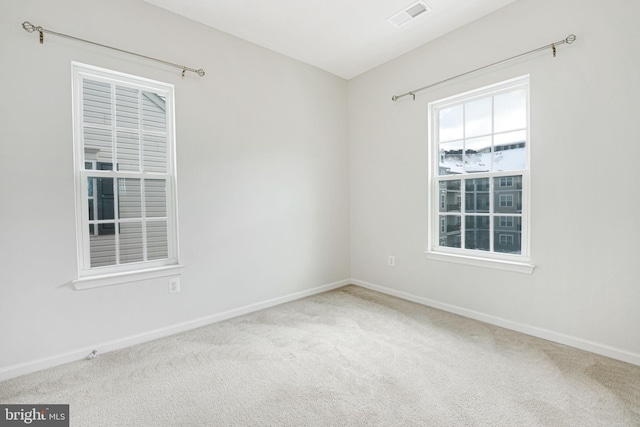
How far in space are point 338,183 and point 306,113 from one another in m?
0.98

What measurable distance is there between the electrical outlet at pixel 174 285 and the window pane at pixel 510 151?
3.04 meters

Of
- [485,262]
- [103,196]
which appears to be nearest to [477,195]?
[485,262]

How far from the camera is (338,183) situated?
159 inches

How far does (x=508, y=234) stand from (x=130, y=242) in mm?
3271

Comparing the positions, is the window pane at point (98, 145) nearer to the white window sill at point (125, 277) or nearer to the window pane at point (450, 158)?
the white window sill at point (125, 277)

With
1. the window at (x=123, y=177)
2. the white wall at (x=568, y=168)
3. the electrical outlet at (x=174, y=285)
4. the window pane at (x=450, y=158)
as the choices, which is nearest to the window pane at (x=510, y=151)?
the white wall at (x=568, y=168)

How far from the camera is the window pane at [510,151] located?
262cm

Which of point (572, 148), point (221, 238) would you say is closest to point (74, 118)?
point (221, 238)

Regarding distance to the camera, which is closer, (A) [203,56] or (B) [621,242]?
(B) [621,242]

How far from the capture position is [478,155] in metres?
2.93

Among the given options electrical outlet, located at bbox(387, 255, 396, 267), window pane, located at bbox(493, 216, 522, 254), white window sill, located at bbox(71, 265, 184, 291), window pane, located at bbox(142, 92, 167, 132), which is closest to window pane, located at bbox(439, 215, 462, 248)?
window pane, located at bbox(493, 216, 522, 254)

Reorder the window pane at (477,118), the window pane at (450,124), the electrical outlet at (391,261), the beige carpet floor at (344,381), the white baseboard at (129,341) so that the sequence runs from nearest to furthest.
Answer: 1. the beige carpet floor at (344,381)
2. the white baseboard at (129,341)
3. the window pane at (477,118)
4. the window pane at (450,124)
5. the electrical outlet at (391,261)

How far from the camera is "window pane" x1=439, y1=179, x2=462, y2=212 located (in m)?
3.10

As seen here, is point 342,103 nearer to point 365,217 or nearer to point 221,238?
point 365,217
